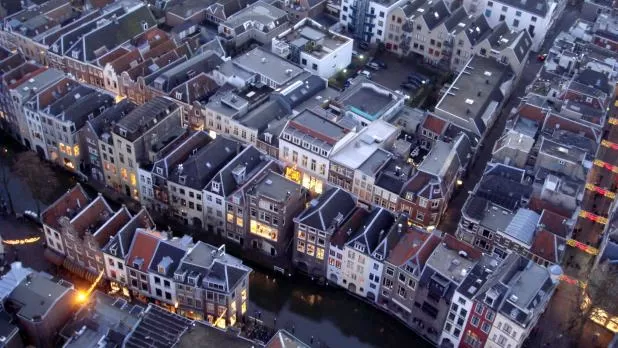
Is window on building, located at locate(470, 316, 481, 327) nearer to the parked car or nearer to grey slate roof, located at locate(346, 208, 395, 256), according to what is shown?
grey slate roof, located at locate(346, 208, 395, 256)

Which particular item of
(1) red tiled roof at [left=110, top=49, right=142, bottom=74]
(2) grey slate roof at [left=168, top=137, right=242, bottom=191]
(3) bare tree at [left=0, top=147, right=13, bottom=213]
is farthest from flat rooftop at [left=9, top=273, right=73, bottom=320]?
(1) red tiled roof at [left=110, top=49, right=142, bottom=74]

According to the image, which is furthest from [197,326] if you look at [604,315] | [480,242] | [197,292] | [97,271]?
[604,315]

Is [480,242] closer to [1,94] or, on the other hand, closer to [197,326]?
[197,326]

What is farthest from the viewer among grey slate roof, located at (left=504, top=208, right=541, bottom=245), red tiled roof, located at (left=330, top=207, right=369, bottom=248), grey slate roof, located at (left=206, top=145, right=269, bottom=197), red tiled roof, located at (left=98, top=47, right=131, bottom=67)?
red tiled roof, located at (left=98, top=47, right=131, bottom=67)

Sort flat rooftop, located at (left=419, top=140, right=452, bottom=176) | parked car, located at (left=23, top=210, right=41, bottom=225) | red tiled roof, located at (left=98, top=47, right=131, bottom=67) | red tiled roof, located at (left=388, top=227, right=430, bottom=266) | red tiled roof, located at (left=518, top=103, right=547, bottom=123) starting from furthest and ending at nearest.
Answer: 1. red tiled roof, located at (left=98, top=47, right=131, bottom=67)
2. red tiled roof, located at (left=518, top=103, right=547, bottom=123)
3. parked car, located at (left=23, top=210, right=41, bottom=225)
4. flat rooftop, located at (left=419, top=140, right=452, bottom=176)
5. red tiled roof, located at (left=388, top=227, right=430, bottom=266)

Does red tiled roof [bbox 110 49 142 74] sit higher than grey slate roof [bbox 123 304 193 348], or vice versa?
red tiled roof [bbox 110 49 142 74]

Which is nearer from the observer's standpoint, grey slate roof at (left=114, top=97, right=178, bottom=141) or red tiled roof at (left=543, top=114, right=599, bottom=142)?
grey slate roof at (left=114, top=97, right=178, bottom=141)

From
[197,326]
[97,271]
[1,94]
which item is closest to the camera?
[197,326]
